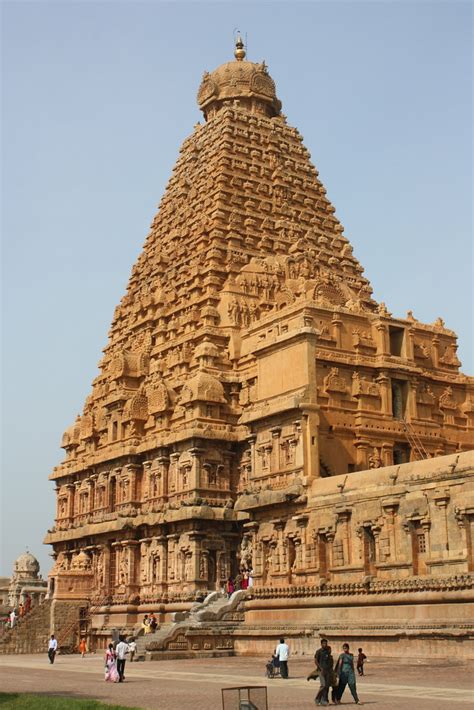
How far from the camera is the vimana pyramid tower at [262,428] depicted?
4031 cm

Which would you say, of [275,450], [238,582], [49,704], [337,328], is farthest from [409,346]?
[49,704]

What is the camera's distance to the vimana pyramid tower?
40312 mm

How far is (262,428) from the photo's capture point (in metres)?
49.8

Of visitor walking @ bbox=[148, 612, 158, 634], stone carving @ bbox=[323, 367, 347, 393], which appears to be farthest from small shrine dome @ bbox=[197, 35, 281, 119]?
visitor walking @ bbox=[148, 612, 158, 634]

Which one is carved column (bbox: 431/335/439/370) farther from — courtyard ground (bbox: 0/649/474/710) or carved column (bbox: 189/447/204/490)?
courtyard ground (bbox: 0/649/474/710)

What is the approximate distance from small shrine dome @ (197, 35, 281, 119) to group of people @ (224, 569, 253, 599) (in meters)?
39.9

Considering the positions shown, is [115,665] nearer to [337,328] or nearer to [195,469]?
[337,328]

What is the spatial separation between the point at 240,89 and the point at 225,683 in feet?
195

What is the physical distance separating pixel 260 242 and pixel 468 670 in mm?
41525

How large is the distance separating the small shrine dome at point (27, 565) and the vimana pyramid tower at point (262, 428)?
3300 centimetres

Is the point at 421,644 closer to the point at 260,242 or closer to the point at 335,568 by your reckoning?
the point at 335,568

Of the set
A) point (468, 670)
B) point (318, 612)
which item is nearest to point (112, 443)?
point (318, 612)

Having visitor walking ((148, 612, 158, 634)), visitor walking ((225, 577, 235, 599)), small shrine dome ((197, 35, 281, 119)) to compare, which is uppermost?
small shrine dome ((197, 35, 281, 119))

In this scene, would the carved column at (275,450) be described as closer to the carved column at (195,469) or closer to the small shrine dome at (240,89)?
the carved column at (195,469)
